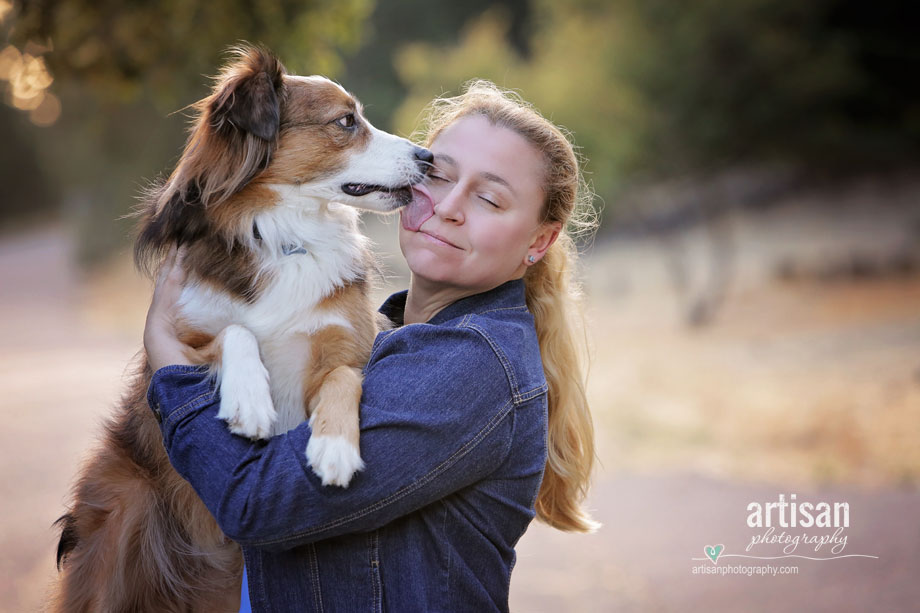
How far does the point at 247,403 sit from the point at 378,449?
42 centimetres

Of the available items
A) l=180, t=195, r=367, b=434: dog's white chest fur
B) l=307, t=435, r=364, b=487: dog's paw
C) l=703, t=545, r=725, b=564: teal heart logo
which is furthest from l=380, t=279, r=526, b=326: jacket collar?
l=703, t=545, r=725, b=564: teal heart logo

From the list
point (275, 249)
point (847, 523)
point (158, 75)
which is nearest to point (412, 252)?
point (275, 249)

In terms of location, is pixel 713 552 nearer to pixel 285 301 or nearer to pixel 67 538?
pixel 285 301

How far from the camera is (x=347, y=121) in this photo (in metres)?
2.80

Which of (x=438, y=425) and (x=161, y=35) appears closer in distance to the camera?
(x=438, y=425)

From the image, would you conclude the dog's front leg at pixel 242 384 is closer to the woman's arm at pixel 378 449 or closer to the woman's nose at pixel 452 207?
the woman's arm at pixel 378 449

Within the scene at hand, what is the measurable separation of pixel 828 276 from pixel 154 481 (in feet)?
50.5

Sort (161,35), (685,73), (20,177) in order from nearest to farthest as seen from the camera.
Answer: (161,35), (685,73), (20,177)

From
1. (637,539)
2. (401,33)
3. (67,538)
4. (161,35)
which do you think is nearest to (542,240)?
(67,538)

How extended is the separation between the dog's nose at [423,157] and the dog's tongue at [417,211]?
85 mm

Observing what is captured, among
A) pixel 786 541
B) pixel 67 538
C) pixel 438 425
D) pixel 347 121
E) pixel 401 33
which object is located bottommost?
pixel 786 541

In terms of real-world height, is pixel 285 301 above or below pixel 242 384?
above

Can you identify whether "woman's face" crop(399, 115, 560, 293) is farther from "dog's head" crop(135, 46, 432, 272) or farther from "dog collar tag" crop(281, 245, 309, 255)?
"dog collar tag" crop(281, 245, 309, 255)

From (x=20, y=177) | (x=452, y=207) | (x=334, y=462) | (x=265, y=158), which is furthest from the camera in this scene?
(x=20, y=177)
